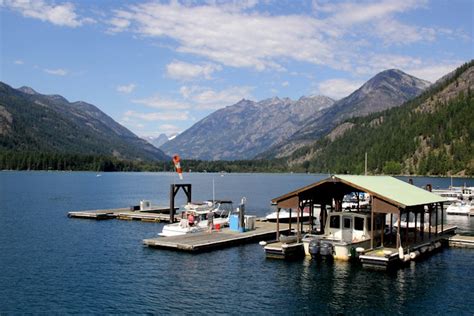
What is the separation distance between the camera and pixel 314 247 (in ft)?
151

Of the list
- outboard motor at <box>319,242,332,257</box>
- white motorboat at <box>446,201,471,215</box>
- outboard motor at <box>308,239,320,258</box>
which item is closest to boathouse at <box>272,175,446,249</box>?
outboard motor at <box>308,239,320,258</box>

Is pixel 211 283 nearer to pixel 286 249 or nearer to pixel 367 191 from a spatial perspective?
pixel 286 249

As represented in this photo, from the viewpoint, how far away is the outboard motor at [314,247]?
151 feet

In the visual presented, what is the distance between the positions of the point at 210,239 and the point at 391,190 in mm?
19268

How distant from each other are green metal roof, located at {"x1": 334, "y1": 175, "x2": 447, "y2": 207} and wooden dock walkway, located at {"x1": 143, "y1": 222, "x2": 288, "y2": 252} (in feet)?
47.7

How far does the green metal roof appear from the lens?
44.7 m

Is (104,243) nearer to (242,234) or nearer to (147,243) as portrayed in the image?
(147,243)

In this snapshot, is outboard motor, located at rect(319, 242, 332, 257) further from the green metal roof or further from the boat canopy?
the green metal roof

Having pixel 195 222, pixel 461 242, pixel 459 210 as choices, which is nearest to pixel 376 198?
pixel 461 242

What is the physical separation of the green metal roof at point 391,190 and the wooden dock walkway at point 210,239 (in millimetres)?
14539

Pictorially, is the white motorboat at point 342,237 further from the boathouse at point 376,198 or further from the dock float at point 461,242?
the dock float at point 461,242

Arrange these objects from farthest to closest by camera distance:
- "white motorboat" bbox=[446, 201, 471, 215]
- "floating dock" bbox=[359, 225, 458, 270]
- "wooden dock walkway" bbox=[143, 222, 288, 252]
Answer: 1. "white motorboat" bbox=[446, 201, 471, 215]
2. "wooden dock walkway" bbox=[143, 222, 288, 252]
3. "floating dock" bbox=[359, 225, 458, 270]

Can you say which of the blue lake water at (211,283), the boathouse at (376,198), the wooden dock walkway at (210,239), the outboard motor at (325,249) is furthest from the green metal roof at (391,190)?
the wooden dock walkway at (210,239)

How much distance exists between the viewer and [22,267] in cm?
4384
